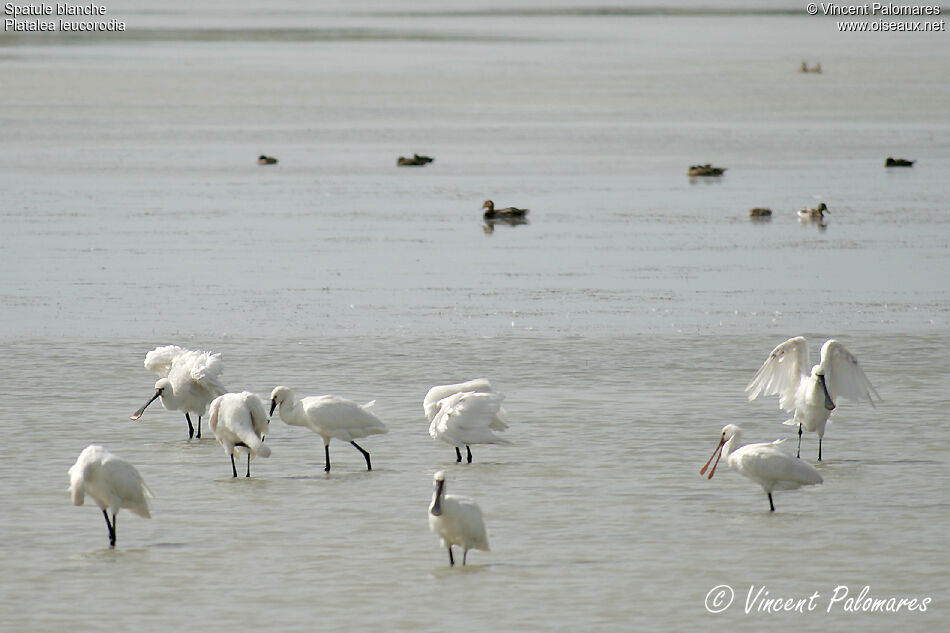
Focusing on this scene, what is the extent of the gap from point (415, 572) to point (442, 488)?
0.66 meters

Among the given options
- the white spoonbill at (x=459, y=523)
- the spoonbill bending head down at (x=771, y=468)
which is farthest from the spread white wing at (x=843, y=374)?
the white spoonbill at (x=459, y=523)

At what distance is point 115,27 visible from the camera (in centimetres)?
12775

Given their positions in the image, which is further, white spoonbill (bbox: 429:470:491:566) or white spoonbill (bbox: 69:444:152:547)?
white spoonbill (bbox: 69:444:152:547)

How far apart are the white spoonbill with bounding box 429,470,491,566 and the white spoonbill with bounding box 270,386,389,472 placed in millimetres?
2343

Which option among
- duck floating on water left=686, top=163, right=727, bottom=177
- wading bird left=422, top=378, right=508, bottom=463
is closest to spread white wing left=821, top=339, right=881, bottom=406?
wading bird left=422, top=378, right=508, bottom=463

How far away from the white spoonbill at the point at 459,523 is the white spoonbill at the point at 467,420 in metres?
2.31

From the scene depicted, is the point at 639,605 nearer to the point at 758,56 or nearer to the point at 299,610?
the point at 299,610
